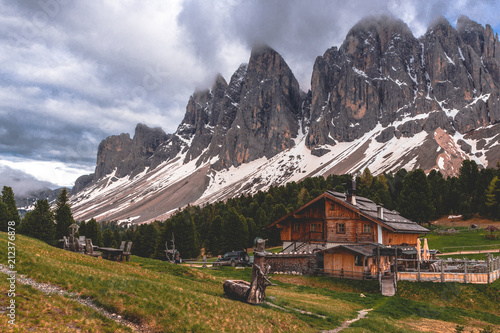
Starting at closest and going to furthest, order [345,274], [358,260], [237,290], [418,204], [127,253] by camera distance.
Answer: [237,290] → [127,253] → [358,260] → [345,274] → [418,204]

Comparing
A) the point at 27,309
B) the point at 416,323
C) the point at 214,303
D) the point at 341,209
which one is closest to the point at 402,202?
the point at 341,209

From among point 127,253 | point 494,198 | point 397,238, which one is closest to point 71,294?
point 127,253

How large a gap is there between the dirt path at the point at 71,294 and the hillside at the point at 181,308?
0.55 feet

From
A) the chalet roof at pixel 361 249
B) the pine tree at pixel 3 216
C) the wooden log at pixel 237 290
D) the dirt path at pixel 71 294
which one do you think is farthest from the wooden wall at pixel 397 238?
the pine tree at pixel 3 216

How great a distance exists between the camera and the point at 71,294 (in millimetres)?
12344

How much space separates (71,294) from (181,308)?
13.5 feet

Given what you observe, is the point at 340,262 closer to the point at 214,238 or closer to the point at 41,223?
the point at 214,238

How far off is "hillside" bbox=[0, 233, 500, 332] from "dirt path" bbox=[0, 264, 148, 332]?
167 mm

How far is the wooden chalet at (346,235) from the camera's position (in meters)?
33.6

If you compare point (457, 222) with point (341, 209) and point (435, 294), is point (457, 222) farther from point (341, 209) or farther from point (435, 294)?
point (435, 294)

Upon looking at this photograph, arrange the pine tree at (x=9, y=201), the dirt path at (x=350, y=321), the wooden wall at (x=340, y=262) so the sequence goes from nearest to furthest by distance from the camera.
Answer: the dirt path at (x=350, y=321), the wooden wall at (x=340, y=262), the pine tree at (x=9, y=201)

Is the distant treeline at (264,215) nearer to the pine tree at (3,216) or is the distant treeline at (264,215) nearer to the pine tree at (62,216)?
the pine tree at (62,216)

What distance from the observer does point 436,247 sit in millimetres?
49375

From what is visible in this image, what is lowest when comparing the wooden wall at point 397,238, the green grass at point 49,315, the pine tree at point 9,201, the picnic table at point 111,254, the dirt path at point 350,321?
the dirt path at point 350,321
